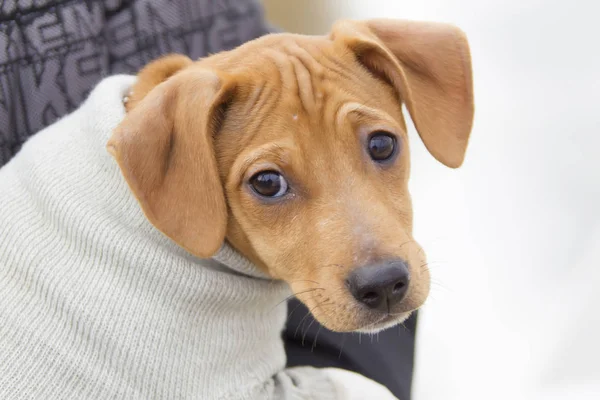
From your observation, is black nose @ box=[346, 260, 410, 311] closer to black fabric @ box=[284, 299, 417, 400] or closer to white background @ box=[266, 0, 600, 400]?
black fabric @ box=[284, 299, 417, 400]

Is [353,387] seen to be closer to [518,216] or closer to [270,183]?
[270,183]

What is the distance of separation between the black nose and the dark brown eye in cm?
37

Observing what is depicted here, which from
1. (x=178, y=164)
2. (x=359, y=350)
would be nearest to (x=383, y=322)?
(x=178, y=164)

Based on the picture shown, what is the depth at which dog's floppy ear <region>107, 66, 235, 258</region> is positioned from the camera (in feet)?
5.78

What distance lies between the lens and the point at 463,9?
3.80 meters

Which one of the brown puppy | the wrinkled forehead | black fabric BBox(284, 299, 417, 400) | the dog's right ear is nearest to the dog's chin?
the brown puppy

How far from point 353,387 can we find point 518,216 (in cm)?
175

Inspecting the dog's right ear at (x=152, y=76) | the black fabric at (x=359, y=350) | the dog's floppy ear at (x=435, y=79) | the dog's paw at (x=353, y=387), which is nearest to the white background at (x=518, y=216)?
the black fabric at (x=359, y=350)

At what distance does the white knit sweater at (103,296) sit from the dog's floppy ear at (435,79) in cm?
73

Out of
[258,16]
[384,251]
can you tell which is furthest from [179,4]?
[384,251]

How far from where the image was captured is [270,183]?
1.87 meters

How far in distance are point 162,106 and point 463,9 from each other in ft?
8.37

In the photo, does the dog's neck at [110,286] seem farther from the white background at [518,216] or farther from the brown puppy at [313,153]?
the white background at [518,216]

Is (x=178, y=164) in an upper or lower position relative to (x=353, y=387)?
upper
